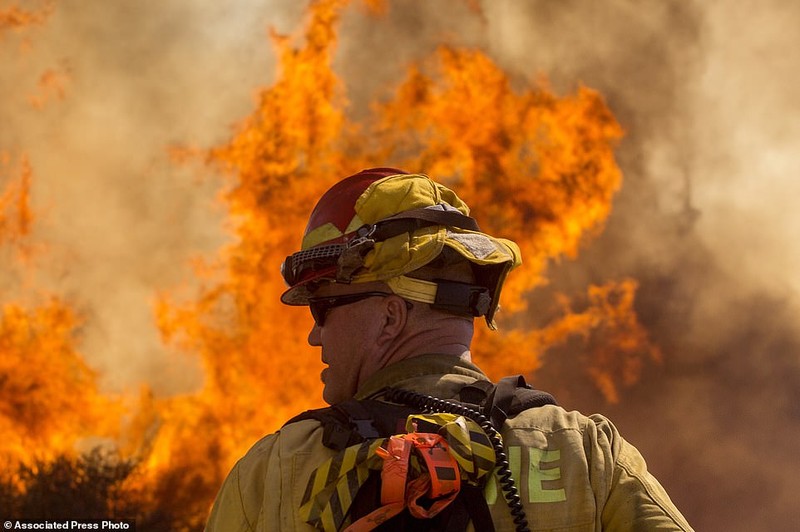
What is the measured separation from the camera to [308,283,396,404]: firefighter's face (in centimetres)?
388

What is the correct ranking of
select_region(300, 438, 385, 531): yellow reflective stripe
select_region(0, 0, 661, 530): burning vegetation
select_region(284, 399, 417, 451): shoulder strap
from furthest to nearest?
select_region(0, 0, 661, 530): burning vegetation, select_region(284, 399, 417, 451): shoulder strap, select_region(300, 438, 385, 531): yellow reflective stripe

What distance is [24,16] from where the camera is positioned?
24016 millimetres

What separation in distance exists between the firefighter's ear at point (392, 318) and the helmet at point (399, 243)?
0.19 ft

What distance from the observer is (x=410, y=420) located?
3273 millimetres

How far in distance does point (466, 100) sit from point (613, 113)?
4.39 meters

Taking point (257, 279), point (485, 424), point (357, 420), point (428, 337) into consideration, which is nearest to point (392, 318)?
point (428, 337)

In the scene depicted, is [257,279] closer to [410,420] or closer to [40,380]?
[40,380]

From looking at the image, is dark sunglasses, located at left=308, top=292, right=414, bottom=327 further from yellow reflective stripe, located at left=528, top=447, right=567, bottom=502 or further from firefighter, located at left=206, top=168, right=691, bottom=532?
yellow reflective stripe, located at left=528, top=447, right=567, bottom=502

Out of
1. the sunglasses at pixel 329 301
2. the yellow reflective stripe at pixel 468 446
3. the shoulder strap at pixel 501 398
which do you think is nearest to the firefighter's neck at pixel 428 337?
the sunglasses at pixel 329 301

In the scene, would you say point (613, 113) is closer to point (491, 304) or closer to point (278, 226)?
point (278, 226)

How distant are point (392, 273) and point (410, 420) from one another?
28.8 inches

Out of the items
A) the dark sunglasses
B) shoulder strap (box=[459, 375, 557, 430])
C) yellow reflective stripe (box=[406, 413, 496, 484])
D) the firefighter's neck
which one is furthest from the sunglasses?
yellow reflective stripe (box=[406, 413, 496, 484])

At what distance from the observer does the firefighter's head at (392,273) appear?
3814 millimetres

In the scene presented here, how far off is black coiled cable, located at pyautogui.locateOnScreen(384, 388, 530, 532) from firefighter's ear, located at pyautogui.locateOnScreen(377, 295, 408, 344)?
297 millimetres
